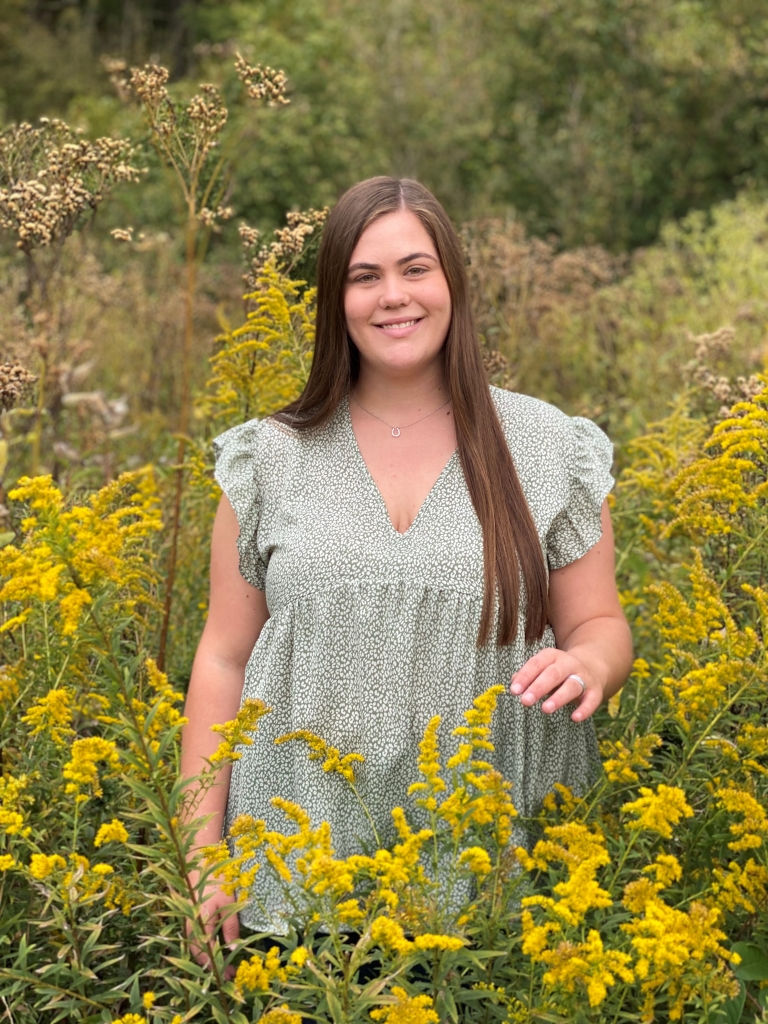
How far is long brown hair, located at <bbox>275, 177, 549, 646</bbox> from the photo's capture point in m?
1.87

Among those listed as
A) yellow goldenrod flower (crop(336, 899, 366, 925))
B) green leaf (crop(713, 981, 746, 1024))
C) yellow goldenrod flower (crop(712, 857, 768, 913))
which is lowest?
green leaf (crop(713, 981, 746, 1024))

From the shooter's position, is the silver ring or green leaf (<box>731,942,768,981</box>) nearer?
green leaf (<box>731,942,768,981</box>)

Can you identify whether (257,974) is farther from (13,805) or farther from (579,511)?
(579,511)

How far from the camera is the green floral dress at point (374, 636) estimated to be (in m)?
1.83

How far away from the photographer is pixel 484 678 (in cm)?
186

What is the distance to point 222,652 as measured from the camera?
2025 mm

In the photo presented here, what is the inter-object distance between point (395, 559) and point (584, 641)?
350 millimetres

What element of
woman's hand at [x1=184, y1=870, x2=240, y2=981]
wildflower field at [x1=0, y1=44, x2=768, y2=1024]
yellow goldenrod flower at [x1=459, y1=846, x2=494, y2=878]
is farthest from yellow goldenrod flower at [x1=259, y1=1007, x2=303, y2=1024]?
yellow goldenrod flower at [x1=459, y1=846, x2=494, y2=878]

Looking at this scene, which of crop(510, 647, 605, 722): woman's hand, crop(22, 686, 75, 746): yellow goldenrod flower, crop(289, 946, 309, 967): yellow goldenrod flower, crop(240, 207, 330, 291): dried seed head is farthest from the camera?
crop(240, 207, 330, 291): dried seed head

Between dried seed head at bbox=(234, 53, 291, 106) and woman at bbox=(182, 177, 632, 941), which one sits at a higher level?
dried seed head at bbox=(234, 53, 291, 106)

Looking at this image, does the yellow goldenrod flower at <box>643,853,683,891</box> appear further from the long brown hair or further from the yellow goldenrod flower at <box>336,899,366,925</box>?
the long brown hair

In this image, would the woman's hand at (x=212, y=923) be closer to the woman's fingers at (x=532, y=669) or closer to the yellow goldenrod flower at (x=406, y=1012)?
the yellow goldenrod flower at (x=406, y=1012)

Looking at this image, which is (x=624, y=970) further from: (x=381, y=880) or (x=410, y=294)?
(x=410, y=294)

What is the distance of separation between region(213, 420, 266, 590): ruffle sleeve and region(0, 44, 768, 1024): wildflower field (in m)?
0.13
